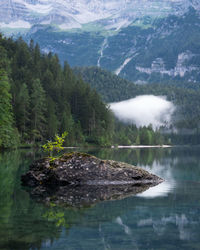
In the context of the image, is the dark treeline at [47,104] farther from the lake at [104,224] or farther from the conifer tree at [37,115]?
the lake at [104,224]

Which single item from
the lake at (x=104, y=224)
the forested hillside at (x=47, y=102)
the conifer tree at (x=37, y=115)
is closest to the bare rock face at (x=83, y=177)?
the lake at (x=104, y=224)

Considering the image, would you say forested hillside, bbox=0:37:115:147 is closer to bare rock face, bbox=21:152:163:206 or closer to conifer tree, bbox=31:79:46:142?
conifer tree, bbox=31:79:46:142

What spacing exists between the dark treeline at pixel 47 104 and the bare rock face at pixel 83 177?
46.9 m

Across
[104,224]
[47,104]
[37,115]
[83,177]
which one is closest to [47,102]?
[47,104]

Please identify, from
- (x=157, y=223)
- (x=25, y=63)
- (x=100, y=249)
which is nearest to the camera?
(x=100, y=249)

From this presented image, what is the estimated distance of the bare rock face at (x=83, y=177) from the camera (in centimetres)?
2491

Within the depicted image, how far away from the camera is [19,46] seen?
175000 millimetres

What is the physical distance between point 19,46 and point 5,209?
16699 cm

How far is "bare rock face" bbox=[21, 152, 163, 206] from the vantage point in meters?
24.9

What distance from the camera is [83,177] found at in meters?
27.0

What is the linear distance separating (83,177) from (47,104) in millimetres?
98932

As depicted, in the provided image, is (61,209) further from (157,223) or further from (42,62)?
(42,62)

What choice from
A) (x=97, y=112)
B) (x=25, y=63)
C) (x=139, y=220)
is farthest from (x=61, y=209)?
(x=25, y=63)

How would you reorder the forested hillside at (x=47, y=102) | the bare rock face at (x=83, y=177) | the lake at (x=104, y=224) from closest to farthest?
the lake at (x=104, y=224)
the bare rock face at (x=83, y=177)
the forested hillside at (x=47, y=102)
